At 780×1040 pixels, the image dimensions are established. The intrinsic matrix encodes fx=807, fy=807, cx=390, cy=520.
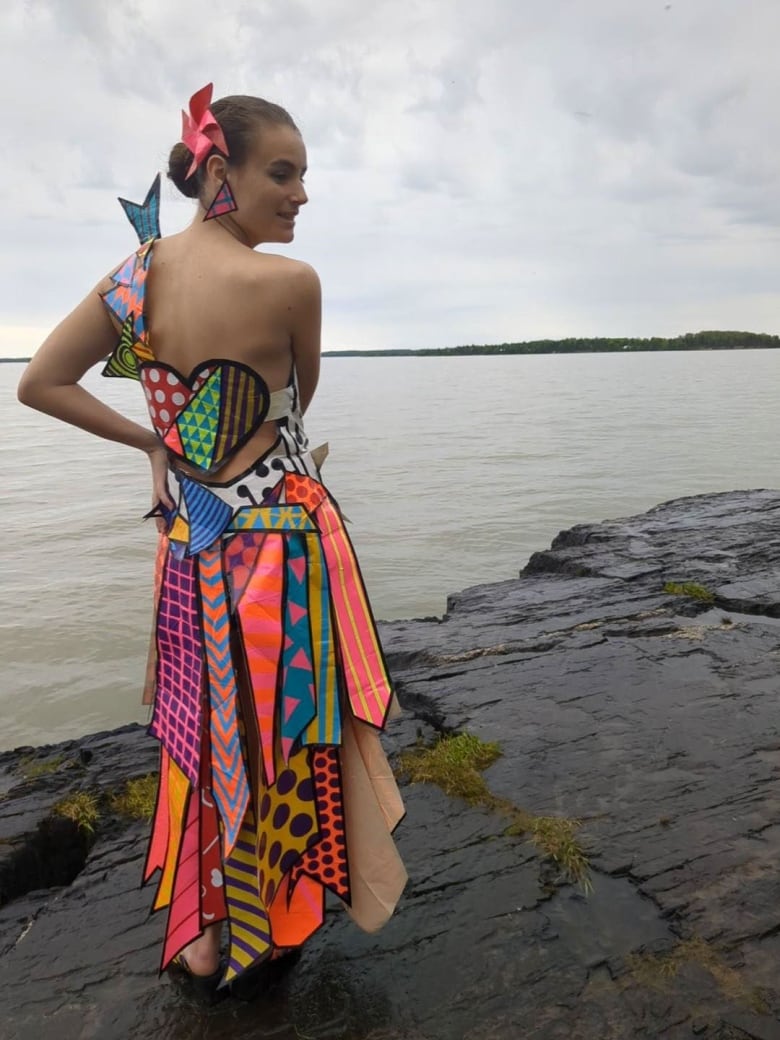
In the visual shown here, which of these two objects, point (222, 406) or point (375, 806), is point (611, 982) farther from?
point (222, 406)

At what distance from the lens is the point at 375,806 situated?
6.70 ft

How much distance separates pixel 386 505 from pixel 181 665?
11.8 meters

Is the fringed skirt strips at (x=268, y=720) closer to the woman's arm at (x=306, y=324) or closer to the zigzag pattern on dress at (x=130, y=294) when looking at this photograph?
the woman's arm at (x=306, y=324)

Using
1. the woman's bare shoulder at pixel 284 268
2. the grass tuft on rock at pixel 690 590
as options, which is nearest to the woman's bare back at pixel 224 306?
the woman's bare shoulder at pixel 284 268

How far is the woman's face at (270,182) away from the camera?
5.75 ft

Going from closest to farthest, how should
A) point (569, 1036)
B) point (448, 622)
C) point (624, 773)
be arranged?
point (569, 1036)
point (624, 773)
point (448, 622)

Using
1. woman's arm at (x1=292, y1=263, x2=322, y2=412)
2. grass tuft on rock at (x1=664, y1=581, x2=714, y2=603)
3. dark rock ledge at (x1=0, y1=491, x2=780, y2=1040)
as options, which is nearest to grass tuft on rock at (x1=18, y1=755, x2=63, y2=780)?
dark rock ledge at (x1=0, y1=491, x2=780, y2=1040)

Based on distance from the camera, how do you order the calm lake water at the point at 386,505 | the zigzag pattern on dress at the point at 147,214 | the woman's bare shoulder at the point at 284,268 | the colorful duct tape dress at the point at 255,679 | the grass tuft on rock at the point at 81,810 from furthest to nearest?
the calm lake water at the point at 386,505
the grass tuft on rock at the point at 81,810
the zigzag pattern on dress at the point at 147,214
the colorful duct tape dress at the point at 255,679
the woman's bare shoulder at the point at 284,268

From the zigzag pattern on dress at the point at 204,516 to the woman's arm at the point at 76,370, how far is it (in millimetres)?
111

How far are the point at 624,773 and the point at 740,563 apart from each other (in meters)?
3.48

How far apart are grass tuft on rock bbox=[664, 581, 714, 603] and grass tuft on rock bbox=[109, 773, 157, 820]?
3.50 metres

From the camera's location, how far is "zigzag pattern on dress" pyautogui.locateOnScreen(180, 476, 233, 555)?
6.09ft

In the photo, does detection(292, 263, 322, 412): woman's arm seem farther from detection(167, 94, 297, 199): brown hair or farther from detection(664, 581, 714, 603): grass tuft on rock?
detection(664, 581, 714, 603): grass tuft on rock

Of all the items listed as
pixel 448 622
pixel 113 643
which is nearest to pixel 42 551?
pixel 113 643
